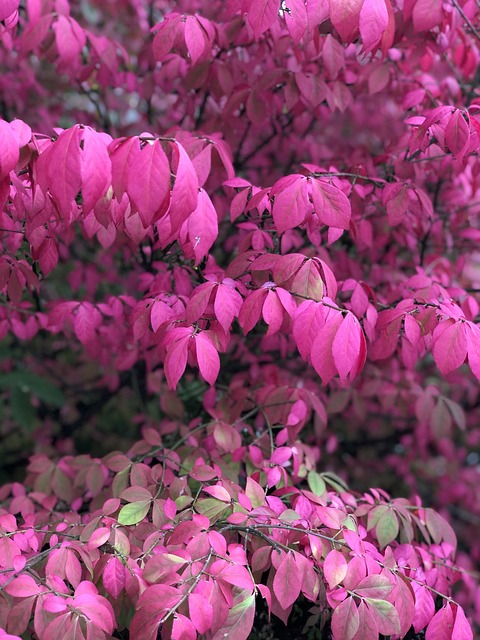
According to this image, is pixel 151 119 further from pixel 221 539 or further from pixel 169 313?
pixel 221 539

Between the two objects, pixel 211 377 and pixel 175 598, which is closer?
pixel 175 598

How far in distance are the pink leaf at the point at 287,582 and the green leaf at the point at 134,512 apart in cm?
35

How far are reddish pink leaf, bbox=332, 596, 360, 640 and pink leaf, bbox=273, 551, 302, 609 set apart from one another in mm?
79

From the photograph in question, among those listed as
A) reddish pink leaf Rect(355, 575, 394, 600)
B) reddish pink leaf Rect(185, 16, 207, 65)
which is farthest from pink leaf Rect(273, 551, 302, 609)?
reddish pink leaf Rect(185, 16, 207, 65)

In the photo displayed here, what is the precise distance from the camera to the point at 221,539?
1.14 m

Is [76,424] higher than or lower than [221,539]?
lower

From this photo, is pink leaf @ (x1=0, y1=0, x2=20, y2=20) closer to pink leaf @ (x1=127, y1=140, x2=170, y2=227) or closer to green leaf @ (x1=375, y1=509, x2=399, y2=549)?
pink leaf @ (x1=127, y1=140, x2=170, y2=227)

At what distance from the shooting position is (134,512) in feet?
4.35

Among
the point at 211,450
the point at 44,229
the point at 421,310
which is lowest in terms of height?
the point at 211,450

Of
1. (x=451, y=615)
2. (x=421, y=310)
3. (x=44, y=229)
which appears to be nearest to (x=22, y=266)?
(x=44, y=229)

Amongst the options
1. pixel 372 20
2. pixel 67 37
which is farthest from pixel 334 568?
pixel 67 37

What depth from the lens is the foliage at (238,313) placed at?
1.06 m

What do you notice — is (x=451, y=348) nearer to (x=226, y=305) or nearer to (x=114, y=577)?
(x=226, y=305)

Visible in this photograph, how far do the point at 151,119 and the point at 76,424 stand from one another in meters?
1.38
